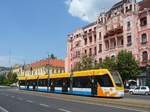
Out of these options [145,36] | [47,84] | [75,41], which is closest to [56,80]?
[47,84]

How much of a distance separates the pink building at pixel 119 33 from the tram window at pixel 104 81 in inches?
1194

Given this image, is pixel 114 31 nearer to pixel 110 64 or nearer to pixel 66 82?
pixel 110 64

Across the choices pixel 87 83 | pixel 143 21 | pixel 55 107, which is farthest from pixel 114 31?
pixel 55 107

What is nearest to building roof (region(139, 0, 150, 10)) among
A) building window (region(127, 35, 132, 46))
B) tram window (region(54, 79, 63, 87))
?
building window (region(127, 35, 132, 46))

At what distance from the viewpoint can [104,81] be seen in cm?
4162

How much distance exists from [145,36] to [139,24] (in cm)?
324

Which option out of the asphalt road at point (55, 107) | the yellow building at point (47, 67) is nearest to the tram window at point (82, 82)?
the asphalt road at point (55, 107)

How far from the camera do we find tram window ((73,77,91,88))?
44906 mm

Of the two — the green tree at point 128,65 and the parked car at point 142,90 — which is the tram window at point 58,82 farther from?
the green tree at point 128,65

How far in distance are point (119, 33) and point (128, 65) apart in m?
11.9

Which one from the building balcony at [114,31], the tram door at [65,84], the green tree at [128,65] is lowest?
the tram door at [65,84]

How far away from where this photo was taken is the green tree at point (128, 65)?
69.8 metres

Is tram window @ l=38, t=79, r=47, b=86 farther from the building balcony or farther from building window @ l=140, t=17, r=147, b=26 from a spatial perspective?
building window @ l=140, t=17, r=147, b=26

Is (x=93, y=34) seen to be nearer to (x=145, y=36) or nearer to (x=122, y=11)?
(x=122, y=11)
